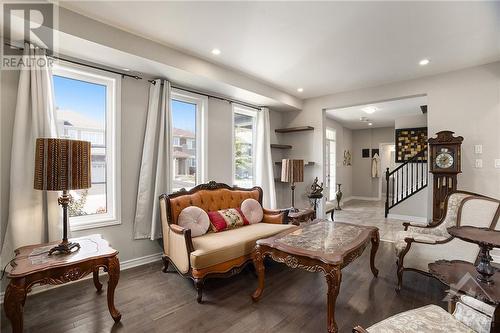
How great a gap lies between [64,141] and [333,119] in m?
7.10

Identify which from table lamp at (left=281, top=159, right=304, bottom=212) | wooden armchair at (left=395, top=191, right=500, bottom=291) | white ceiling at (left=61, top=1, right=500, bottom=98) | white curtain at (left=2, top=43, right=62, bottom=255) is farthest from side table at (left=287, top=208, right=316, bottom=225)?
white curtain at (left=2, top=43, right=62, bottom=255)

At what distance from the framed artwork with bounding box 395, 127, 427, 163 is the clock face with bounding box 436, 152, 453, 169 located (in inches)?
128

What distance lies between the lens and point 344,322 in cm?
202

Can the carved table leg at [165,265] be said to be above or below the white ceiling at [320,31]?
below

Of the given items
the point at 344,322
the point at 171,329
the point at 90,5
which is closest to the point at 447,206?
the point at 344,322

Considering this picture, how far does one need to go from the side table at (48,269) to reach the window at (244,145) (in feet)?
8.90

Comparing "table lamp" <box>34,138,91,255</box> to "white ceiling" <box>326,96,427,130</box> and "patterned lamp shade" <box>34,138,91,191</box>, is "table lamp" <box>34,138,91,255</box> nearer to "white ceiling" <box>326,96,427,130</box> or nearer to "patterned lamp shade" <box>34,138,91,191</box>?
"patterned lamp shade" <box>34,138,91,191</box>

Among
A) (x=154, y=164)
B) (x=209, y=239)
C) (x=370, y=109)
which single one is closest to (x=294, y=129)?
(x=370, y=109)

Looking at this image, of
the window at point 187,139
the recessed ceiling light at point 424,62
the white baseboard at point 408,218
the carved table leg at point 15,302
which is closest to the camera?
the carved table leg at point 15,302

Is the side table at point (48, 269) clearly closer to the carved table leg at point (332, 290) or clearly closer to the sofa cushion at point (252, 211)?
the carved table leg at point (332, 290)

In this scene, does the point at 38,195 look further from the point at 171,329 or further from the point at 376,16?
the point at 376,16

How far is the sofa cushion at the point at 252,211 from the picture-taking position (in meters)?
3.59

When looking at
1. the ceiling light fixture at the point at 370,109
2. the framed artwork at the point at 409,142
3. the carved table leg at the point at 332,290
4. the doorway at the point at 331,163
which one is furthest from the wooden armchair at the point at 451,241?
the doorway at the point at 331,163

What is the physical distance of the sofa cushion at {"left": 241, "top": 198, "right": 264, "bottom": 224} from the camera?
3594mm
